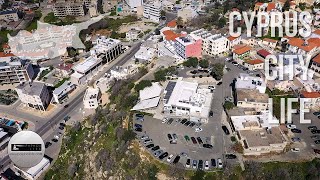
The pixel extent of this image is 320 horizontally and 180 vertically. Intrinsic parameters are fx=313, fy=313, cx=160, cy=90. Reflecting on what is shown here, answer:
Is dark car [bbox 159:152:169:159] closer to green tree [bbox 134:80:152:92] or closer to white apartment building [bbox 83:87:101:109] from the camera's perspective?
green tree [bbox 134:80:152:92]

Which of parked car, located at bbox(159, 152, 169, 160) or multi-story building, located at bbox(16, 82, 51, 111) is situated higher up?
multi-story building, located at bbox(16, 82, 51, 111)

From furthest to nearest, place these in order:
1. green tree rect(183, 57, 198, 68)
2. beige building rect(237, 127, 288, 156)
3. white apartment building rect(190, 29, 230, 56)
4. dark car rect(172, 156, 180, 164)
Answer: white apartment building rect(190, 29, 230, 56), green tree rect(183, 57, 198, 68), dark car rect(172, 156, 180, 164), beige building rect(237, 127, 288, 156)

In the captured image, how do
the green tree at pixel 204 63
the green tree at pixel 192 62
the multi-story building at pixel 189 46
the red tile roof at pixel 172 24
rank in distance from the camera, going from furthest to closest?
the red tile roof at pixel 172 24 < the multi-story building at pixel 189 46 < the green tree at pixel 192 62 < the green tree at pixel 204 63

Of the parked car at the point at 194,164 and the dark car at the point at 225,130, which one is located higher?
the dark car at the point at 225,130

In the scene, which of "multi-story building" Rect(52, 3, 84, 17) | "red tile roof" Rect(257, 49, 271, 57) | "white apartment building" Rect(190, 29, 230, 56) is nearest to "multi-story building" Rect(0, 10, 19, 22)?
"multi-story building" Rect(52, 3, 84, 17)

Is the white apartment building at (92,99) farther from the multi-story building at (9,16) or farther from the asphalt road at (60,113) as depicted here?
the multi-story building at (9,16)

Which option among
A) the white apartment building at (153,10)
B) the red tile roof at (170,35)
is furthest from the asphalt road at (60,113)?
the white apartment building at (153,10)
